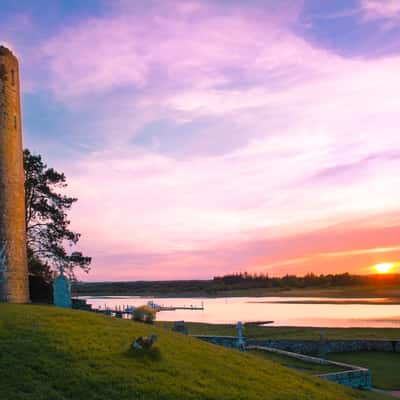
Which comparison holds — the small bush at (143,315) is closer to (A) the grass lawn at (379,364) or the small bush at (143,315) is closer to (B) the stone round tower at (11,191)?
(B) the stone round tower at (11,191)

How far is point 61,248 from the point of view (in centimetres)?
3603

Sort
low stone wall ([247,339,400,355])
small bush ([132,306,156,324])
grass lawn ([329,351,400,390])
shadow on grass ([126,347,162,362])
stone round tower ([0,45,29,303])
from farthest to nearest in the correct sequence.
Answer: low stone wall ([247,339,400,355])
stone round tower ([0,45,29,303])
small bush ([132,306,156,324])
grass lawn ([329,351,400,390])
shadow on grass ([126,347,162,362])

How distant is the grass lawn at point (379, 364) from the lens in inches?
802

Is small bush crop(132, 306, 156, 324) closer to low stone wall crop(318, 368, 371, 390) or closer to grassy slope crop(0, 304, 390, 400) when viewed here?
grassy slope crop(0, 304, 390, 400)

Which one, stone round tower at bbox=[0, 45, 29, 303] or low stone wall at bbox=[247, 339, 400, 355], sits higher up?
stone round tower at bbox=[0, 45, 29, 303]

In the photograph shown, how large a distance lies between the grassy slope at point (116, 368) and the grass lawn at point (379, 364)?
3093 mm

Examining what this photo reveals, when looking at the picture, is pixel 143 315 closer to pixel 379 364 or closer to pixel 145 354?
pixel 145 354

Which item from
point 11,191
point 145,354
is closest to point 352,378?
point 145,354

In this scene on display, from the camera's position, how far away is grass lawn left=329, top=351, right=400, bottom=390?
2038cm

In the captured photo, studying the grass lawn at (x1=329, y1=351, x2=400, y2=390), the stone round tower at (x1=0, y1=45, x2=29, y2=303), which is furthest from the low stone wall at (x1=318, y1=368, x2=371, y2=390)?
the stone round tower at (x1=0, y1=45, x2=29, y2=303)

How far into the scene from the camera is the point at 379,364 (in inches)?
960

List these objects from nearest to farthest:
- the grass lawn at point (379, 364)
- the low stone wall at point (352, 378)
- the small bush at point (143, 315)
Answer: the low stone wall at point (352, 378)
the grass lawn at point (379, 364)
the small bush at point (143, 315)

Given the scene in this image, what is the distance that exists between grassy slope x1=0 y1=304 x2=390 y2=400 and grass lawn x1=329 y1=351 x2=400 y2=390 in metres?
3.09

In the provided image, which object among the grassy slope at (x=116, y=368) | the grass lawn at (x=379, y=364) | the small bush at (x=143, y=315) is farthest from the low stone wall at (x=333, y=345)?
the grassy slope at (x=116, y=368)
